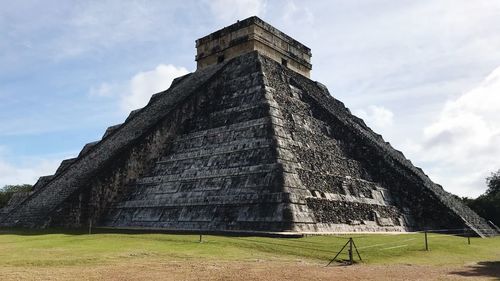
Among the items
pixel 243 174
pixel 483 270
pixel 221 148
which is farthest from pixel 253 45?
pixel 483 270

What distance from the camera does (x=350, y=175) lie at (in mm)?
19156

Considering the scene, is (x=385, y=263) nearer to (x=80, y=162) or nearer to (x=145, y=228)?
(x=145, y=228)

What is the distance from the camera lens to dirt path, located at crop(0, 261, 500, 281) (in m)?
8.15

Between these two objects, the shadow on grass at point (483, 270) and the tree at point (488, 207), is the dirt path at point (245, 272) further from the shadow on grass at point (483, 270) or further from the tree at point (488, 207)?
the tree at point (488, 207)

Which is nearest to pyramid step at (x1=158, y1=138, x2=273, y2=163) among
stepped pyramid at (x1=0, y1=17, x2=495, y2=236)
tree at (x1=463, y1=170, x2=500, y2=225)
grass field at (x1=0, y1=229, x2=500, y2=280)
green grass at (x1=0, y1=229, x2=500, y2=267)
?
stepped pyramid at (x1=0, y1=17, x2=495, y2=236)

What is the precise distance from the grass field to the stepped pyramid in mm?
1766

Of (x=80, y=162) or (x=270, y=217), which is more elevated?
(x=80, y=162)

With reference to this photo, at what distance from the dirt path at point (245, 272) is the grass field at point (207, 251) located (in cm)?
21

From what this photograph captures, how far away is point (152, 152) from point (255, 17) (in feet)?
32.4

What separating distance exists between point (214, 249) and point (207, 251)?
1.10ft

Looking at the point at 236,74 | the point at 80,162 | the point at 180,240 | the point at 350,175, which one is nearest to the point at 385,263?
the point at 180,240

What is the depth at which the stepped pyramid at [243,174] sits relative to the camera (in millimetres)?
15625

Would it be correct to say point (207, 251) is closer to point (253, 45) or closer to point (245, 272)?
→ point (245, 272)

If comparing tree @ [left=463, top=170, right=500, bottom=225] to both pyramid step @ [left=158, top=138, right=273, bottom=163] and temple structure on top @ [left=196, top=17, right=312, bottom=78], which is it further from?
pyramid step @ [left=158, top=138, right=273, bottom=163]
